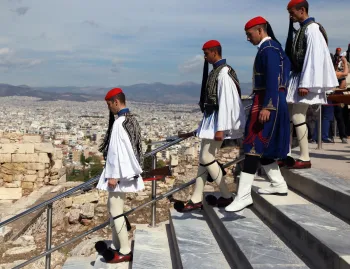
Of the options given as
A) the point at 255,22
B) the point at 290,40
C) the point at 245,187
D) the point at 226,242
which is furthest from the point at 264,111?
the point at 290,40

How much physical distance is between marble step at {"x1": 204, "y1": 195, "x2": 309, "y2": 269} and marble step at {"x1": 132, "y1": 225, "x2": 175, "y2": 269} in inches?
22.5

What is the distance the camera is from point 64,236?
9234mm

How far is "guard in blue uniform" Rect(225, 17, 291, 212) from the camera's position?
407 cm

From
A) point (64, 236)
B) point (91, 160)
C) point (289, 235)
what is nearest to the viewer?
point (289, 235)

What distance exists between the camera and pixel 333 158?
6473 mm

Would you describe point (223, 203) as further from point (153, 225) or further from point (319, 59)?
point (319, 59)

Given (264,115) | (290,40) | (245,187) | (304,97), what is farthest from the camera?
(290,40)

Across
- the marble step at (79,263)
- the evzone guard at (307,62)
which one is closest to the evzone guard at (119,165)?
the marble step at (79,263)

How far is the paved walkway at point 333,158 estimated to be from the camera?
17.6ft

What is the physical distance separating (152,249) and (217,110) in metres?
1.60

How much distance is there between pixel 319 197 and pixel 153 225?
2.13m

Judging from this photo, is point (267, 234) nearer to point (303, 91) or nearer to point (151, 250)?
point (151, 250)

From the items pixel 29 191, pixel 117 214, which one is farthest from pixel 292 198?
pixel 29 191

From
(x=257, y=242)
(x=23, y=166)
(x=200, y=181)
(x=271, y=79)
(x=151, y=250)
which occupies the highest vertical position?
(x=271, y=79)
